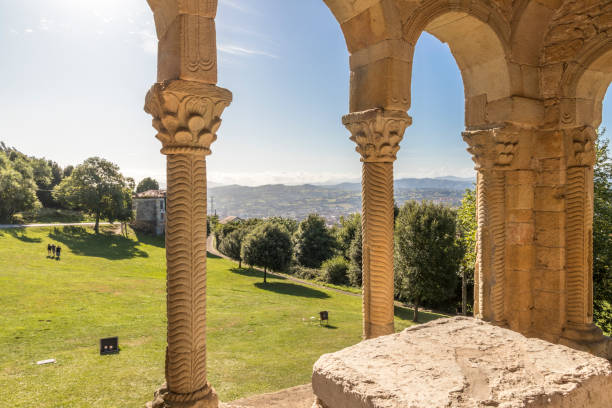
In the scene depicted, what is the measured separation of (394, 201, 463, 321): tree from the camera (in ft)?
73.9

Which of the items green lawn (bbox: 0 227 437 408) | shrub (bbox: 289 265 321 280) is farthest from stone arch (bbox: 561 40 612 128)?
shrub (bbox: 289 265 321 280)

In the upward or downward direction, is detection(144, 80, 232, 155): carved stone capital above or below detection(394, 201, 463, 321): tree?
Result: above

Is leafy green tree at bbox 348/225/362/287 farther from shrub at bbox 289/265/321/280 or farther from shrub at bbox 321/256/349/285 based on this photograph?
shrub at bbox 289/265/321/280

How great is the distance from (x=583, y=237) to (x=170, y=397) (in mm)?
5783

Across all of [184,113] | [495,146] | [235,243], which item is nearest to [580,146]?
[495,146]

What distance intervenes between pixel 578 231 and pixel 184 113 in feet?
18.5

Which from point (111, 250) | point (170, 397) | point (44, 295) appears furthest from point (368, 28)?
point (111, 250)

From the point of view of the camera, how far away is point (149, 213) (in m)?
44.9

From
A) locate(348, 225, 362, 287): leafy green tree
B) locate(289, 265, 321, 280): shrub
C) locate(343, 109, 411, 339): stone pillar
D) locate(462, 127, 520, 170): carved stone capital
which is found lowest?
locate(289, 265, 321, 280): shrub

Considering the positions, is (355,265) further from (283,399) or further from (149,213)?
(149,213)

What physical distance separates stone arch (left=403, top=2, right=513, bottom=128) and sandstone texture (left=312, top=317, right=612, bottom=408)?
13.3 feet

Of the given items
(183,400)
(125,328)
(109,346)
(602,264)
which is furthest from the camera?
(125,328)

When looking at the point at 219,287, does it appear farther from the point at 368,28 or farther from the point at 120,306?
the point at 368,28

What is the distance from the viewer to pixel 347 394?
6.67ft
